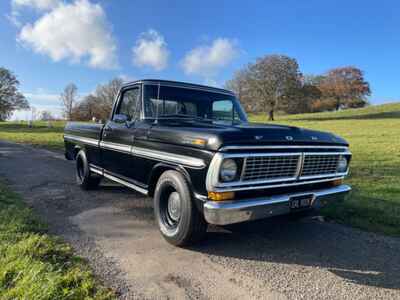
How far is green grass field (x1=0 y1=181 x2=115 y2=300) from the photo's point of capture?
2590 mm

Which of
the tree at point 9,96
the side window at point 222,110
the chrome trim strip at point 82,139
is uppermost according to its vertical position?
the tree at point 9,96

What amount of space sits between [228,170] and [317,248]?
1677 mm

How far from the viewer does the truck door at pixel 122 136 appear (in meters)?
4.73

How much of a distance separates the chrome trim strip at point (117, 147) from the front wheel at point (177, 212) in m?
1.03

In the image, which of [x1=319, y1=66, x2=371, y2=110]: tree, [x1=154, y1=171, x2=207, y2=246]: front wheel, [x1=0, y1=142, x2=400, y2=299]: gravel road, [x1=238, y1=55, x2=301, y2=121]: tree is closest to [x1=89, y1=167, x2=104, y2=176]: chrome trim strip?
[x1=0, y1=142, x2=400, y2=299]: gravel road

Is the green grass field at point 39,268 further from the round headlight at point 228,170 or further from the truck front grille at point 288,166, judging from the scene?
the truck front grille at point 288,166

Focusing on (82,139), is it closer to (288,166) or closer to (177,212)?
(177,212)

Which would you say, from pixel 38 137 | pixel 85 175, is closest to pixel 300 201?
pixel 85 175

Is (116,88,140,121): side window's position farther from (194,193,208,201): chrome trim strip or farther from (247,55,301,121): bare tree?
(247,55,301,121): bare tree

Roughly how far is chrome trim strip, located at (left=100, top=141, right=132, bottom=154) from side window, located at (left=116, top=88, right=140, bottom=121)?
471mm

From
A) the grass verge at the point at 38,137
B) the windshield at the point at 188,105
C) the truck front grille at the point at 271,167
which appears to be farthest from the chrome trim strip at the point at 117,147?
the grass verge at the point at 38,137

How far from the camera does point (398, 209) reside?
530 centimetres

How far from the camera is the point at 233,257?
11.6 feet

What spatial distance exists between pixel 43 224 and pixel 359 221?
184 inches
